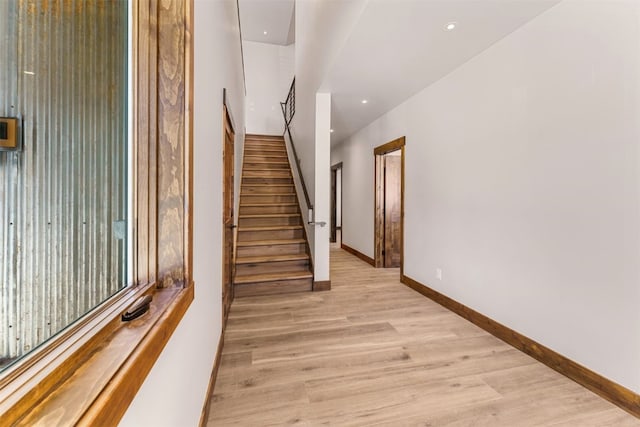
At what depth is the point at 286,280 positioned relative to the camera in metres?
3.46

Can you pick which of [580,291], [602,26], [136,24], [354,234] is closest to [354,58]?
[602,26]

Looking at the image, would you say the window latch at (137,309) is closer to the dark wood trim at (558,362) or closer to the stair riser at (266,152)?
the dark wood trim at (558,362)

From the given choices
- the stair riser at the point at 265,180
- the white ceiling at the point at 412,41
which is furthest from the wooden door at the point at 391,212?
the stair riser at the point at 265,180

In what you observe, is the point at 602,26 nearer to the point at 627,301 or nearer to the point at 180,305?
the point at 627,301

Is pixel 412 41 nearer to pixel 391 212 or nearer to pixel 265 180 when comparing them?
pixel 391 212

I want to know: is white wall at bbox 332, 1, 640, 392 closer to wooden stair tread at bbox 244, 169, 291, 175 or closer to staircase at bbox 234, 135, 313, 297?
staircase at bbox 234, 135, 313, 297

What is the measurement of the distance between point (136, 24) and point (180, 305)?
98 centimetres

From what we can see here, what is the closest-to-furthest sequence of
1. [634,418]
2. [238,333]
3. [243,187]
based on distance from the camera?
[634,418]
[238,333]
[243,187]

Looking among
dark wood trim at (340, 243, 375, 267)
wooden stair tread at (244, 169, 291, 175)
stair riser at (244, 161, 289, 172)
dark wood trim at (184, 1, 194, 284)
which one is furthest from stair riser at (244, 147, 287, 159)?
dark wood trim at (184, 1, 194, 284)

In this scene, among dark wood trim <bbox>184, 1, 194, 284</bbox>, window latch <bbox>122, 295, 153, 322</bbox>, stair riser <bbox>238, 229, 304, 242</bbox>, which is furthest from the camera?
stair riser <bbox>238, 229, 304, 242</bbox>

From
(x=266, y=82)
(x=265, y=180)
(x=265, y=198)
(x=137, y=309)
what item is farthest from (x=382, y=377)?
(x=266, y=82)

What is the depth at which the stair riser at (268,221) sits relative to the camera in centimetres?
422

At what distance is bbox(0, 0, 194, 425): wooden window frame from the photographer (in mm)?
433

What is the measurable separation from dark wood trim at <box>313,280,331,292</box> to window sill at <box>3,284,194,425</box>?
2.82 m
